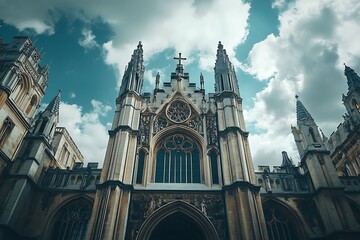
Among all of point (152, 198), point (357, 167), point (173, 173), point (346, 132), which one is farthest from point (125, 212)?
point (346, 132)

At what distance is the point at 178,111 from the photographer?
2412 centimetres

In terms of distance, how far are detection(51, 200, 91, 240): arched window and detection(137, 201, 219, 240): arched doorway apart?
4.55 m

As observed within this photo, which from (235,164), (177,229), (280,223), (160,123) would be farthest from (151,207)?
(280,223)

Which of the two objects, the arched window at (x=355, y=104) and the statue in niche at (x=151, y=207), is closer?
the statue in niche at (x=151, y=207)

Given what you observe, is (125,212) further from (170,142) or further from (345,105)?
(345,105)

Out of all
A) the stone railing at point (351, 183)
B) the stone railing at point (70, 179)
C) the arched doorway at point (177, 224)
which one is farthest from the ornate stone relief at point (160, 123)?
the stone railing at point (351, 183)

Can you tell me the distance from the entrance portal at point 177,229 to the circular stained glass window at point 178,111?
845 cm

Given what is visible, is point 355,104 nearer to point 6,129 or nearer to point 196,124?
point 196,124

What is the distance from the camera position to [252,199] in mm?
16875

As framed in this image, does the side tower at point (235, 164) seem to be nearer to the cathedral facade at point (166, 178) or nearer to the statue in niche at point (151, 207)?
the cathedral facade at point (166, 178)

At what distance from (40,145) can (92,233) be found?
8700 millimetres

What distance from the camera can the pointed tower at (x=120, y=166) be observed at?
1569 cm

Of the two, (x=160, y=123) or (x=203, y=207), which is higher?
(x=160, y=123)

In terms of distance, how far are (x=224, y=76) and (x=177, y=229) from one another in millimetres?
14711
